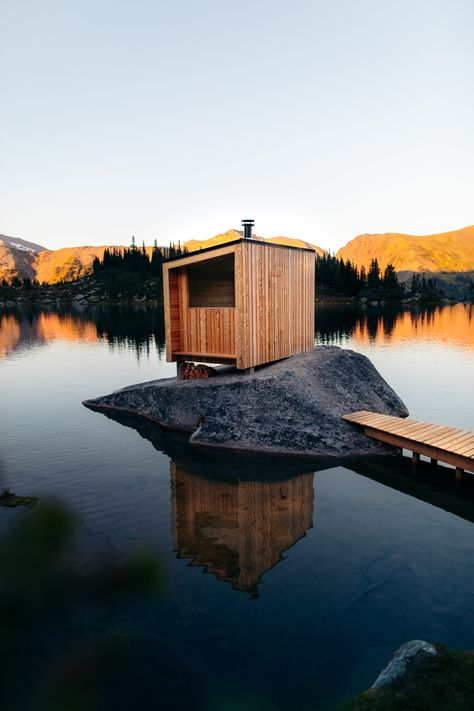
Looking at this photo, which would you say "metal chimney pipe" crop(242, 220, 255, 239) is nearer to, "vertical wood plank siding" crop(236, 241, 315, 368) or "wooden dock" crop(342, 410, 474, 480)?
"vertical wood plank siding" crop(236, 241, 315, 368)

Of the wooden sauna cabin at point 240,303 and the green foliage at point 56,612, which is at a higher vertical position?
the wooden sauna cabin at point 240,303

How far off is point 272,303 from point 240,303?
206 centimetres

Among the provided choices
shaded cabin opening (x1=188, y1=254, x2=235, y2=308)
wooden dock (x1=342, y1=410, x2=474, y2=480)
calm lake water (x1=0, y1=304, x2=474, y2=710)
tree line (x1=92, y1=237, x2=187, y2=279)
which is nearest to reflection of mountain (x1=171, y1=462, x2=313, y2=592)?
calm lake water (x1=0, y1=304, x2=474, y2=710)

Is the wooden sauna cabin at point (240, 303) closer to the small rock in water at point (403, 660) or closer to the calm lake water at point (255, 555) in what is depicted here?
the calm lake water at point (255, 555)

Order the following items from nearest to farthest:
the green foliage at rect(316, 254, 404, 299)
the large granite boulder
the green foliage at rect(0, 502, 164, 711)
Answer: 1. the green foliage at rect(0, 502, 164, 711)
2. the large granite boulder
3. the green foliage at rect(316, 254, 404, 299)

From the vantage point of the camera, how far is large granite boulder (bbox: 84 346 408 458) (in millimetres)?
15484

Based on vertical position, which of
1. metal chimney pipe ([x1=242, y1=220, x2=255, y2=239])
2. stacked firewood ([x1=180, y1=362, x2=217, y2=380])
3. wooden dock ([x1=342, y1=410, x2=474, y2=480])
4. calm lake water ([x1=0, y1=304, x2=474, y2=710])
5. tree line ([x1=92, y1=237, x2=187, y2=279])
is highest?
tree line ([x1=92, y1=237, x2=187, y2=279])

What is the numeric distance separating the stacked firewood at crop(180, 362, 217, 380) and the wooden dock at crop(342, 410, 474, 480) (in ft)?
20.2

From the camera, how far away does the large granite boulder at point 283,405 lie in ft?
50.8

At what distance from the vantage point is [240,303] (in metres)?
17.0

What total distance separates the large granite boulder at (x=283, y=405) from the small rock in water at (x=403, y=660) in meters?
8.65

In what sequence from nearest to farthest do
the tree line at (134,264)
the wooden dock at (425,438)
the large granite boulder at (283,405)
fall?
the wooden dock at (425,438)
the large granite boulder at (283,405)
the tree line at (134,264)

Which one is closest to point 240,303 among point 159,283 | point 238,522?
point 238,522

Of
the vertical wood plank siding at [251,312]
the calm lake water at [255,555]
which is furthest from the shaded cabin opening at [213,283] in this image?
the calm lake water at [255,555]
